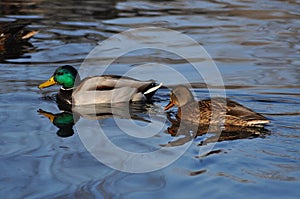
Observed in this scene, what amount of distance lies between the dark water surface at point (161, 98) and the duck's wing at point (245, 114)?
234mm

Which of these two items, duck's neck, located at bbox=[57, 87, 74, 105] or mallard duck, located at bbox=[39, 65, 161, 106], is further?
duck's neck, located at bbox=[57, 87, 74, 105]

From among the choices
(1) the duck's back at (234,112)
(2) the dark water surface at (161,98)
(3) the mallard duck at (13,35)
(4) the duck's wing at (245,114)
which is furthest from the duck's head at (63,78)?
(3) the mallard duck at (13,35)

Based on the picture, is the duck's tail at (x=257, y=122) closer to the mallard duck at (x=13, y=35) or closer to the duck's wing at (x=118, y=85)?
the duck's wing at (x=118, y=85)

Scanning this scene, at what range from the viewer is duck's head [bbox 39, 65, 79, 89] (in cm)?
1026

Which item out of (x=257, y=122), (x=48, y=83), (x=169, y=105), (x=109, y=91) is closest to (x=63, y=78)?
(x=48, y=83)

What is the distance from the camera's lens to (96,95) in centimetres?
991

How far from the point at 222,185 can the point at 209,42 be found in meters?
6.87

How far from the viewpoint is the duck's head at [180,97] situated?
30.2 feet

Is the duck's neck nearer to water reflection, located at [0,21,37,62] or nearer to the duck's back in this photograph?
the duck's back

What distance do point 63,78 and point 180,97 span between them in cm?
194

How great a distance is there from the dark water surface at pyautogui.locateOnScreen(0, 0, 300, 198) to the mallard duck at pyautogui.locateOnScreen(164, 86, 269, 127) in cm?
27

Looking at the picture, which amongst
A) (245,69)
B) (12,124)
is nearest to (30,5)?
(245,69)

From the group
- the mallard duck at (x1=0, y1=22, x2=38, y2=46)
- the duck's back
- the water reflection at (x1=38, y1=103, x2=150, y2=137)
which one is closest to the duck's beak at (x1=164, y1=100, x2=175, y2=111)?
the water reflection at (x1=38, y1=103, x2=150, y2=137)

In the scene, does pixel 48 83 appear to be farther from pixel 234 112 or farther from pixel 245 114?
pixel 245 114
